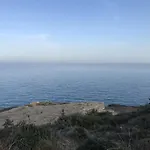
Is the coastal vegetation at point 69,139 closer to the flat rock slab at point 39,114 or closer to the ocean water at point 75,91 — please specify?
the flat rock slab at point 39,114

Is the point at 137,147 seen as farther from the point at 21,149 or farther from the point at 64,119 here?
the point at 64,119

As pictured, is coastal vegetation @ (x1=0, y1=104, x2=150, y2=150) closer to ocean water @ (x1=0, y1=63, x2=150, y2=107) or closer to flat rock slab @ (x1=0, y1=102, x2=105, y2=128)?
flat rock slab @ (x1=0, y1=102, x2=105, y2=128)

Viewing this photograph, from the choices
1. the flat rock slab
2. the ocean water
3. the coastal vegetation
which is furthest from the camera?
the ocean water

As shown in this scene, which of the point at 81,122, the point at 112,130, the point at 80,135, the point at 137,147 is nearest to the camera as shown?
the point at 137,147

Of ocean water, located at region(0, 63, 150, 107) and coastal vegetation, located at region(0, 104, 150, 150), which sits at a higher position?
coastal vegetation, located at region(0, 104, 150, 150)

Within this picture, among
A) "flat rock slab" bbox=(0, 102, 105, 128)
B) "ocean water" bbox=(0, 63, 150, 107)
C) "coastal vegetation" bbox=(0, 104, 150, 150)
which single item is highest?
"coastal vegetation" bbox=(0, 104, 150, 150)

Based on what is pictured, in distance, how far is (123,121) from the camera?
1145cm

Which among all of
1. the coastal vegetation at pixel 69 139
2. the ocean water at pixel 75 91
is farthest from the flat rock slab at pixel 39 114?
the ocean water at pixel 75 91

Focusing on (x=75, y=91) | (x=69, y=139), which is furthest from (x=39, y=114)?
(x=75, y=91)

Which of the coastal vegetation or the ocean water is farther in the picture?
the ocean water

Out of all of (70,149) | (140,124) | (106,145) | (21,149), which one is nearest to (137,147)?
(106,145)

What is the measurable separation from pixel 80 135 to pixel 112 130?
1.50 m

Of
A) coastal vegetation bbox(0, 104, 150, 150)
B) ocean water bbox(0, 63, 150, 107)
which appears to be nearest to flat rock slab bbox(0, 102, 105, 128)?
coastal vegetation bbox(0, 104, 150, 150)

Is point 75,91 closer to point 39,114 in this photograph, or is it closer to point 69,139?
point 39,114
